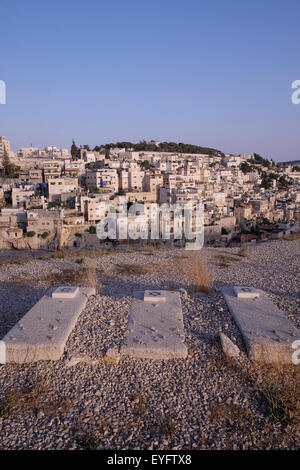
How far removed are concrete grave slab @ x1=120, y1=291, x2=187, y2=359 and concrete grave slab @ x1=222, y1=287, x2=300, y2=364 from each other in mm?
877

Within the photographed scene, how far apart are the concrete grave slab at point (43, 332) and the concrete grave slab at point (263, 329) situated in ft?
8.14

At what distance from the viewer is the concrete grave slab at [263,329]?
4.01m

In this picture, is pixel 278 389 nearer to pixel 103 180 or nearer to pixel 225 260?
pixel 225 260

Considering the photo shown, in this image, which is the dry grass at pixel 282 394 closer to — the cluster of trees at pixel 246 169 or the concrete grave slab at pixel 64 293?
the concrete grave slab at pixel 64 293

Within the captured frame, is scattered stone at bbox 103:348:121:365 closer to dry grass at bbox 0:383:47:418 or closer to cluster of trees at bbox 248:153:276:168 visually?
dry grass at bbox 0:383:47:418

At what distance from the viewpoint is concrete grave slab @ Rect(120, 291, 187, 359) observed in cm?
403

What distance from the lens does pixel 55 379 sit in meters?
3.69

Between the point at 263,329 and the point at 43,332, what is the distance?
3.06 metres

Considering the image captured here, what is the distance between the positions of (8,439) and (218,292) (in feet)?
14.3

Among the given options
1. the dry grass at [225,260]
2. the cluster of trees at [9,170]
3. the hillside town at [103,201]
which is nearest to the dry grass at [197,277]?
the dry grass at [225,260]

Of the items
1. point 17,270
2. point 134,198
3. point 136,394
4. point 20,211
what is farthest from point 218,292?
point 134,198
